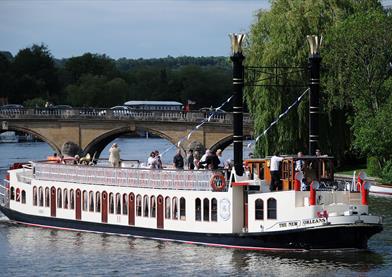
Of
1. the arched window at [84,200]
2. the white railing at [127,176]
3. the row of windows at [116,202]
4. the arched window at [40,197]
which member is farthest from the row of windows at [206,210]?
the arched window at [40,197]

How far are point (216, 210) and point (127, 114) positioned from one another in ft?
200

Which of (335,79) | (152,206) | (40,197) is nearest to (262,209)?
(152,206)

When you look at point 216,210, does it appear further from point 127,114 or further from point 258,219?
point 127,114

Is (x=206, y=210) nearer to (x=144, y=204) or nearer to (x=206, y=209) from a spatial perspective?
(x=206, y=209)

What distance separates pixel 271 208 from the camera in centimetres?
4806

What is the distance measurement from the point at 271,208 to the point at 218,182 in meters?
2.91

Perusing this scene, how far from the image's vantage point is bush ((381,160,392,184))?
252ft

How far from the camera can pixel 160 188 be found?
53.0m

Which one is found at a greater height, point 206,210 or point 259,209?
point 259,209

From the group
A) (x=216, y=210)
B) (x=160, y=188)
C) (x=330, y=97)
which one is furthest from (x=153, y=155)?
(x=330, y=97)

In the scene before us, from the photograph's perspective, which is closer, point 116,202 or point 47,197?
point 116,202

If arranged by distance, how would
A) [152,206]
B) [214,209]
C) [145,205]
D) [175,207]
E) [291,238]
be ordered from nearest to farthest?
[291,238] → [214,209] → [175,207] → [152,206] → [145,205]

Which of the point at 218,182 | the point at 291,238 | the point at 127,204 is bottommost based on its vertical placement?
the point at 291,238

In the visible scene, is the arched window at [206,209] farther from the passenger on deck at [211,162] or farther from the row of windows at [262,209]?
the row of windows at [262,209]
